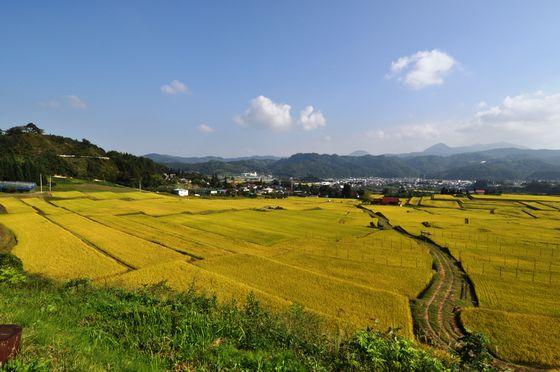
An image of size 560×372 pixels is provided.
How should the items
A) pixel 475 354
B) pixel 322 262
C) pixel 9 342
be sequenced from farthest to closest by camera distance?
pixel 322 262
pixel 475 354
pixel 9 342

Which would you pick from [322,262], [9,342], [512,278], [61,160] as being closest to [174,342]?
[9,342]

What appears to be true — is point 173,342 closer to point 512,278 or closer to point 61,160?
point 512,278

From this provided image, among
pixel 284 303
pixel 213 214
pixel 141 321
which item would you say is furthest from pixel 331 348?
pixel 213 214

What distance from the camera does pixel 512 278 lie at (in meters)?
25.4

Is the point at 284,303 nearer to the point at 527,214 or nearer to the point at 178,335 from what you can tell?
the point at 178,335

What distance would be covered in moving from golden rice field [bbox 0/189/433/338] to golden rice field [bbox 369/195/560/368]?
3974mm

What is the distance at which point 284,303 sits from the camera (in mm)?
18719

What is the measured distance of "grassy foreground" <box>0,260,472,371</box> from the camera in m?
5.79

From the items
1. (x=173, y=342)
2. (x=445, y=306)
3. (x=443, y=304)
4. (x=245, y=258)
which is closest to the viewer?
(x=173, y=342)

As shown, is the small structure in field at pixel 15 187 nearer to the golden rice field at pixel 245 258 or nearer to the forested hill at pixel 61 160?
the forested hill at pixel 61 160

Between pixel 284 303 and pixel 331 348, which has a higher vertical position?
pixel 331 348

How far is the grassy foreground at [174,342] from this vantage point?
5793 millimetres

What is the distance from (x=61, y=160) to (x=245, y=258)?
392 ft

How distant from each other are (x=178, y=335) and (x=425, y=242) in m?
39.4
